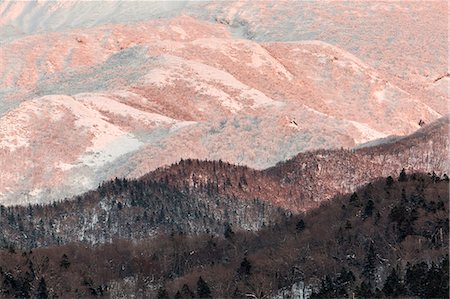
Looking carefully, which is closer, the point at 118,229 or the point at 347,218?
the point at 347,218

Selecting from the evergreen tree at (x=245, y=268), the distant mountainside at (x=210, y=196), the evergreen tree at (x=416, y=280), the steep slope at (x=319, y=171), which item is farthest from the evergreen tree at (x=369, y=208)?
the steep slope at (x=319, y=171)

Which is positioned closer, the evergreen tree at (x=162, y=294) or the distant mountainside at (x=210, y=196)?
the evergreen tree at (x=162, y=294)

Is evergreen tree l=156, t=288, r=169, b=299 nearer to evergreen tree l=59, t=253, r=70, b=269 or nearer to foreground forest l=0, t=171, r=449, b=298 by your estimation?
foreground forest l=0, t=171, r=449, b=298

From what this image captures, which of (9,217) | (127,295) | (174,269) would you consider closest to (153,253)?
(174,269)

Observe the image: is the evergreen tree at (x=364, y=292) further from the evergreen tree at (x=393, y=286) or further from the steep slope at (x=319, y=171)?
the steep slope at (x=319, y=171)

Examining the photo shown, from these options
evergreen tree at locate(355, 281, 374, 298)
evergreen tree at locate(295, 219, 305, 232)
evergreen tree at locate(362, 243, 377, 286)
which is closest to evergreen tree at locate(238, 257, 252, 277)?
evergreen tree at locate(362, 243, 377, 286)

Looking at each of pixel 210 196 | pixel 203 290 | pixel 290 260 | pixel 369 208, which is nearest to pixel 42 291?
pixel 203 290

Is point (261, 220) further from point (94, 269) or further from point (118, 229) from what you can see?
point (94, 269)
